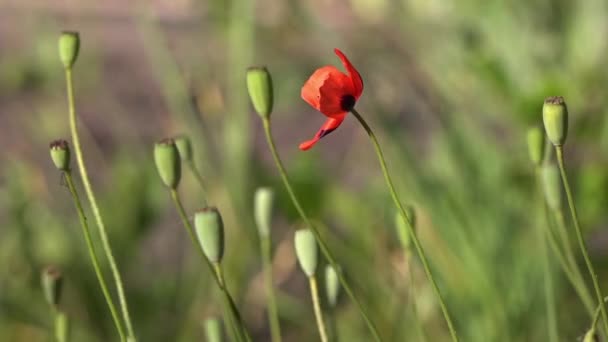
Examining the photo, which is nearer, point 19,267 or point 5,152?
point 19,267

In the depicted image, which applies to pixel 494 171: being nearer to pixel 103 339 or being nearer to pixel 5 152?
pixel 103 339

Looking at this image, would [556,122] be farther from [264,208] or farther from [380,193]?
[380,193]

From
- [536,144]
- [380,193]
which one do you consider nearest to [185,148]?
[536,144]

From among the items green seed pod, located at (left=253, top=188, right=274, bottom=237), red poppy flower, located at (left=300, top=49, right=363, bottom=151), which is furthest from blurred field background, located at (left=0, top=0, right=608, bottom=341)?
red poppy flower, located at (left=300, top=49, right=363, bottom=151)

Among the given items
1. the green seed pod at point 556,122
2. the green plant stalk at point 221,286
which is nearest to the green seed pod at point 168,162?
the green plant stalk at point 221,286

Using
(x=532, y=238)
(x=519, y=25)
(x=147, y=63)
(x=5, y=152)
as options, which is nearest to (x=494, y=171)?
(x=532, y=238)
